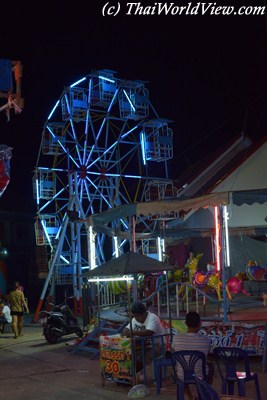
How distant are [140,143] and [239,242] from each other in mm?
6859

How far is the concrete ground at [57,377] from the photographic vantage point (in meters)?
8.55

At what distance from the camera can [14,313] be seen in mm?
16203

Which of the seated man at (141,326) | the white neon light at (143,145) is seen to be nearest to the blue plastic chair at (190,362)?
the seated man at (141,326)

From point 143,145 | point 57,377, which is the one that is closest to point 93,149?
point 143,145

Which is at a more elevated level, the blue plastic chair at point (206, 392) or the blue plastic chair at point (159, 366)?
the blue plastic chair at point (206, 392)

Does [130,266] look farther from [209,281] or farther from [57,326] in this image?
[57,326]

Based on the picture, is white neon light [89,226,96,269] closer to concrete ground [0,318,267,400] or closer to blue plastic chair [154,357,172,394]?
concrete ground [0,318,267,400]

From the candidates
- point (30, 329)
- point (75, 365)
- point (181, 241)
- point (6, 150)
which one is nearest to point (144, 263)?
point (75, 365)

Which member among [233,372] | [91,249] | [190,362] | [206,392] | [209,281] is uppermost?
[91,249]

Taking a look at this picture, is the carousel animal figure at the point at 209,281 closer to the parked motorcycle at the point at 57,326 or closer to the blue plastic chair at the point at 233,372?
the parked motorcycle at the point at 57,326

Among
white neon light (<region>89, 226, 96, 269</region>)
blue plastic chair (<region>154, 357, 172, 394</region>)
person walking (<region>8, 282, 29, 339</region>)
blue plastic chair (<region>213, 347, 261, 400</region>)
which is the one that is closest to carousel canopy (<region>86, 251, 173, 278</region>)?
blue plastic chair (<region>154, 357, 172, 394</region>)

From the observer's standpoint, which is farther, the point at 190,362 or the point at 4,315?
the point at 4,315

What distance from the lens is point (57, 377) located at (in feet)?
33.4

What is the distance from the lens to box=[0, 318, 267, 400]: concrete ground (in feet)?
28.0
